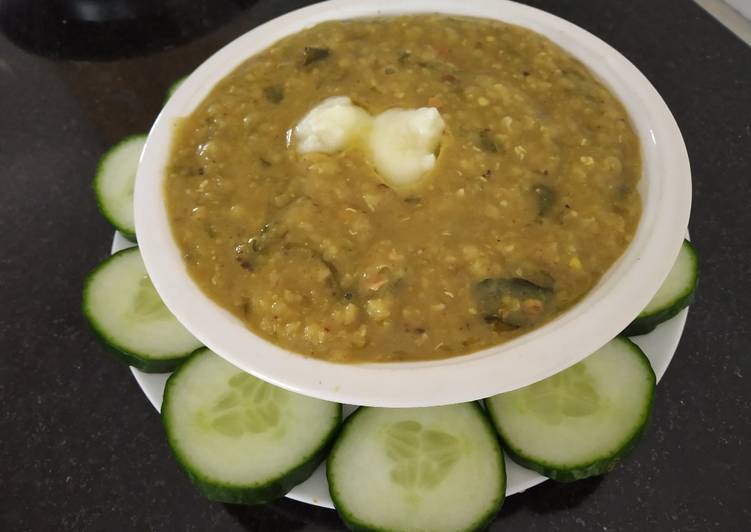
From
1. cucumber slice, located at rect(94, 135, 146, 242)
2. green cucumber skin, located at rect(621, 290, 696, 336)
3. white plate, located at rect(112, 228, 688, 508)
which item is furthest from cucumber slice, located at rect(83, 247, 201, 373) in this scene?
green cucumber skin, located at rect(621, 290, 696, 336)

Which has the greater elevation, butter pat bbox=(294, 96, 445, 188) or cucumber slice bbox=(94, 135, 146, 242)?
butter pat bbox=(294, 96, 445, 188)

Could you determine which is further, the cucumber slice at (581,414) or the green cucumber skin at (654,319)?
the green cucumber skin at (654,319)

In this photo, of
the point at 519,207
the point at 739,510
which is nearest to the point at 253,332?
the point at 519,207

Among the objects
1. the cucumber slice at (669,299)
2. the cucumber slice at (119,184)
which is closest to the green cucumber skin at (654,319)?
the cucumber slice at (669,299)

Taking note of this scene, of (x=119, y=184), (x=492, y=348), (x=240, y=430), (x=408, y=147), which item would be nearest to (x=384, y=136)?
(x=408, y=147)

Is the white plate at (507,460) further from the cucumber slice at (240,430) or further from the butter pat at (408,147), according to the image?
the butter pat at (408,147)

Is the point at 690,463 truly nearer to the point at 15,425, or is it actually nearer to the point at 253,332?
the point at 253,332

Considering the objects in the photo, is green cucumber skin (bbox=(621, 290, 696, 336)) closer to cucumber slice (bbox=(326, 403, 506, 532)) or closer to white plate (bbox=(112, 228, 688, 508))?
white plate (bbox=(112, 228, 688, 508))
